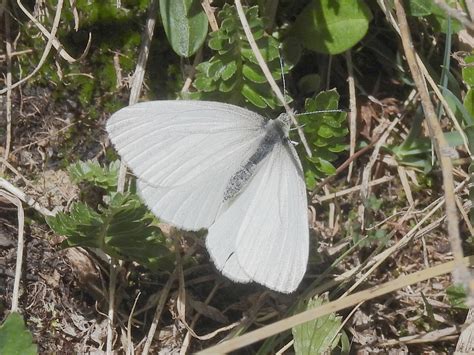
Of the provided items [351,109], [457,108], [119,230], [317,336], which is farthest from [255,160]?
[457,108]


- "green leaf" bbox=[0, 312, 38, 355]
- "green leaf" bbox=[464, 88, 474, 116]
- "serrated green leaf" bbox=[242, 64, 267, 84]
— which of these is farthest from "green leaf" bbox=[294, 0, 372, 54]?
"green leaf" bbox=[0, 312, 38, 355]

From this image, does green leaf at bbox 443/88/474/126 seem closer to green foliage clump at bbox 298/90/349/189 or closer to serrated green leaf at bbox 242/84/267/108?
green foliage clump at bbox 298/90/349/189

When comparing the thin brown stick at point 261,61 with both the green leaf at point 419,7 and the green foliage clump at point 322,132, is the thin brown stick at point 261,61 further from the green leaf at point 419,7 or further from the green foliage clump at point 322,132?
the green leaf at point 419,7

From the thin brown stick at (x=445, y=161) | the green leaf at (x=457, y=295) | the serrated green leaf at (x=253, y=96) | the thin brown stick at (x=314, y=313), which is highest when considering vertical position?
the thin brown stick at (x=445, y=161)

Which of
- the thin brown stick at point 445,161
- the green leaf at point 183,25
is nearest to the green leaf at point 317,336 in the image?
the thin brown stick at point 445,161

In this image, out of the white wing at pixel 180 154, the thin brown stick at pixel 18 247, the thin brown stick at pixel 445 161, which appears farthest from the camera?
the thin brown stick at pixel 18 247

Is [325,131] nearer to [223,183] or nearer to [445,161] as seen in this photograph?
[223,183]
